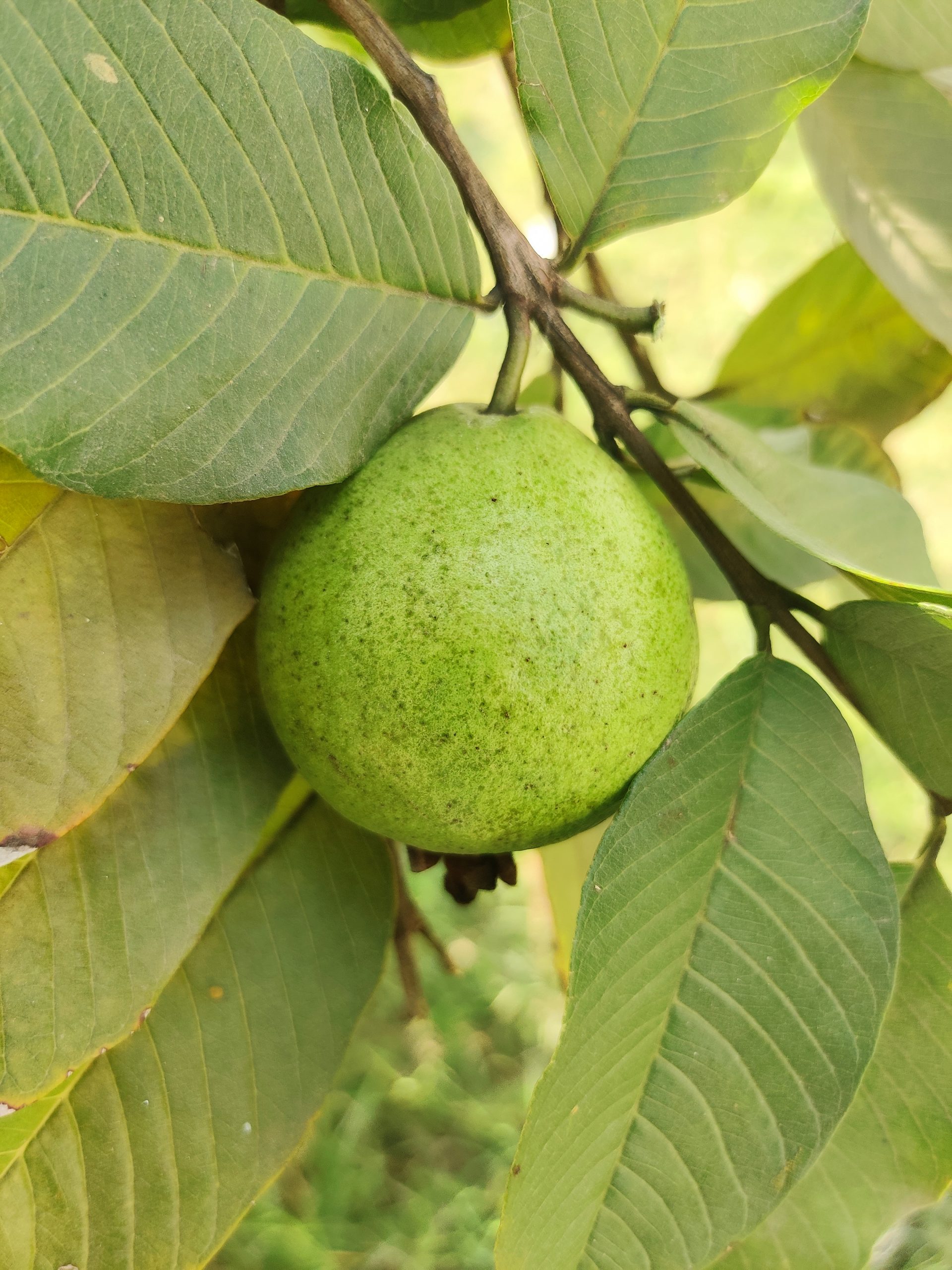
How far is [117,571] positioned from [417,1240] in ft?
5.35

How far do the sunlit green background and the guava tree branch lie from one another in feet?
2.42

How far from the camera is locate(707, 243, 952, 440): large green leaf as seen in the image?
3.66 ft

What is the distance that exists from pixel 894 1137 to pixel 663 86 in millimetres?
835

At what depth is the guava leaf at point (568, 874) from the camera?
1.07 m

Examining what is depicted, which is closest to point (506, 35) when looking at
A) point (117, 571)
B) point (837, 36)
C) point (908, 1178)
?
point (837, 36)

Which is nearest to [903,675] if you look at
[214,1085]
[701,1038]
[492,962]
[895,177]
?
[701,1038]

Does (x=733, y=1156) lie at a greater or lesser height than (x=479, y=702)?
lesser

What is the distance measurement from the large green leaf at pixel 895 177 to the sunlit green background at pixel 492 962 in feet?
1.96

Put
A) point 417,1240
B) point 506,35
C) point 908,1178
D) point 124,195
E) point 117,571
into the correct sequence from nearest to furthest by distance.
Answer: point 124,195, point 117,571, point 908,1178, point 506,35, point 417,1240

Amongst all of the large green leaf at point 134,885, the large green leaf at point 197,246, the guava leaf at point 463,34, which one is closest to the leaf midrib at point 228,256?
the large green leaf at point 197,246

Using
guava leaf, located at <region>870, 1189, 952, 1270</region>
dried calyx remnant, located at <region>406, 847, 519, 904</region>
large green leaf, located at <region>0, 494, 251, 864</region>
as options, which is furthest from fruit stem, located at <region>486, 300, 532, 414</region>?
guava leaf, located at <region>870, 1189, 952, 1270</region>

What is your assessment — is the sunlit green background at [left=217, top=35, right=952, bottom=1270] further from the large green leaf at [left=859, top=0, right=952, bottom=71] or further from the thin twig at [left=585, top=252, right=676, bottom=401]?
the large green leaf at [left=859, top=0, right=952, bottom=71]

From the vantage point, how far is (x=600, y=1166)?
69cm

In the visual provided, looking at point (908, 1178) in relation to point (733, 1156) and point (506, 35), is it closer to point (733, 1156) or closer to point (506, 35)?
point (733, 1156)
